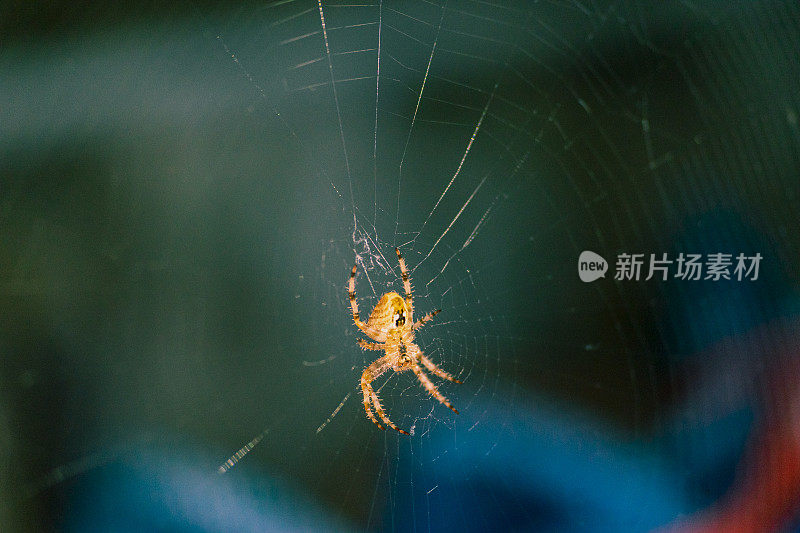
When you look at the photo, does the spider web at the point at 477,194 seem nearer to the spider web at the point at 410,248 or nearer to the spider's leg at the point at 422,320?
the spider web at the point at 410,248

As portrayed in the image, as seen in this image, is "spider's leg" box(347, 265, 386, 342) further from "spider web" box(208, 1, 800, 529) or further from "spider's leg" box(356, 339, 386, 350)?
"spider web" box(208, 1, 800, 529)

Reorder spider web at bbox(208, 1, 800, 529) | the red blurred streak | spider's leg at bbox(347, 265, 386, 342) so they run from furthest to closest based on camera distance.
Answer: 1. spider web at bbox(208, 1, 800, 529)
2. the red blurred streak
3. spider's leg at bbox(347, 265, 386, 342)

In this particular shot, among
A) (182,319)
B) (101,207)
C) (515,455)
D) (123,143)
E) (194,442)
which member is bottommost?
(515,455)

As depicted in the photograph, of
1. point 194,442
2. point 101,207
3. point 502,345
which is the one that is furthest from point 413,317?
point 194,442

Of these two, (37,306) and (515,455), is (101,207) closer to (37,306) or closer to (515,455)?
(37,306)

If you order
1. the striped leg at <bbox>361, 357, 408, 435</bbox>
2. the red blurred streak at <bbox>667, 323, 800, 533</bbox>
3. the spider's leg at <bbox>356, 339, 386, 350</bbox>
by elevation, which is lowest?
the red blurred streak at <bbox>667, 323, 800, 533</bbox>

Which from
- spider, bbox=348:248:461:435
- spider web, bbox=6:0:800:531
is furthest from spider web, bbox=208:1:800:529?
spider, bbox=348:248:461:435

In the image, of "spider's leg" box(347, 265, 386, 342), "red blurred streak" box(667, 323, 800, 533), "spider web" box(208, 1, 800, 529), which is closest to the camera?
"spider's leg" box(347, 265, 386, 342)
